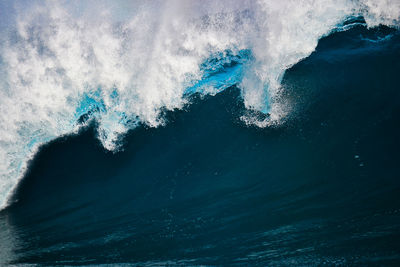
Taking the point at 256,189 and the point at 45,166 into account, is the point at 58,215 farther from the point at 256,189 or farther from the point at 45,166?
the point at 256,189

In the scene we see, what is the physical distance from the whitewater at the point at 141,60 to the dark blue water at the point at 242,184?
0.25 m

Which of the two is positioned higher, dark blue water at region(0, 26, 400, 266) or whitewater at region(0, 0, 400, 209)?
whitewater at region(0, 0, 400, 209)

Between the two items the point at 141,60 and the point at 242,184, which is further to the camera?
the point at 141,60

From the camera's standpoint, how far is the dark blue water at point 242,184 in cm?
256

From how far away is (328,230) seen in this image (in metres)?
Result: 2.51

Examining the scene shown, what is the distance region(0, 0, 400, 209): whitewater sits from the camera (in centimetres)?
389

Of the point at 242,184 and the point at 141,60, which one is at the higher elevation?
the point at 141,60

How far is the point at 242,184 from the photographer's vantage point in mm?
3393

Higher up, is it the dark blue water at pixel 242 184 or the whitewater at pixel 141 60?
the whitewater at pixel 141 60

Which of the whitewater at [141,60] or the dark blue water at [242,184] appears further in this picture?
the whitewater at [141,60]

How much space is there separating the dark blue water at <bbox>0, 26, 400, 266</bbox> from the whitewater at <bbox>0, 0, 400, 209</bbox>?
251 millimetres

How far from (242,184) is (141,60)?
113 inches

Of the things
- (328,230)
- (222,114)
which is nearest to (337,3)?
(222,114)

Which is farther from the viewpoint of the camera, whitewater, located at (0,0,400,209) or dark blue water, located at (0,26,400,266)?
whitewater, located at (0,0,400,209)
